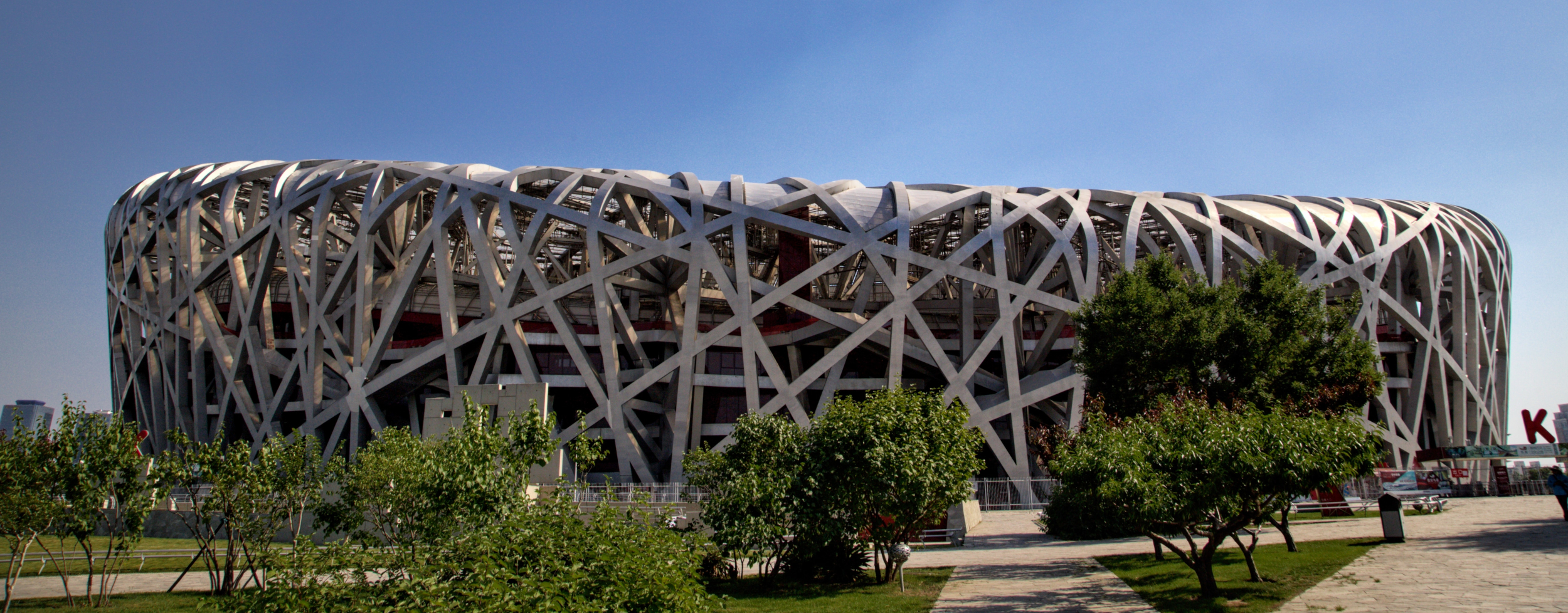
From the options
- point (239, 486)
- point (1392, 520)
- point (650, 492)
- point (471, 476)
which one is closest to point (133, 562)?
point (239, 486)

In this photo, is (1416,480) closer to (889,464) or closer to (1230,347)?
(1230,347)

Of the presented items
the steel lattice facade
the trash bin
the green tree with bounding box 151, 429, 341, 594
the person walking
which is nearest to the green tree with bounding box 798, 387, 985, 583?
the trash bin

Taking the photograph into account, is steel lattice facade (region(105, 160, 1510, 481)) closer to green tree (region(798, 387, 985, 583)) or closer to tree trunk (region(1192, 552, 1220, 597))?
green tree (region(798, 387, 985, 583))

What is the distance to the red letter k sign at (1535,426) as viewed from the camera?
4516 centimetres

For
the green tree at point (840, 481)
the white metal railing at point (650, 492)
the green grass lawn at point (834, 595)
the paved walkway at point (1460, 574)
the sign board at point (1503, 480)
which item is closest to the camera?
the paved walkway at point (1460, 574)

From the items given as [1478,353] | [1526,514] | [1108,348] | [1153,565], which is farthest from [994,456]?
[1478,353]

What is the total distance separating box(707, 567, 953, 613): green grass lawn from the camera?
12797mm

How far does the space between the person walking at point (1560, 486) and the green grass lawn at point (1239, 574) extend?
555cm

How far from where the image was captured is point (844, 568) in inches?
607

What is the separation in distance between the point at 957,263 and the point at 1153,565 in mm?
20750

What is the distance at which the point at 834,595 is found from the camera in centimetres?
1415

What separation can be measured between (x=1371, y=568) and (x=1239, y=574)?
207 centimetres

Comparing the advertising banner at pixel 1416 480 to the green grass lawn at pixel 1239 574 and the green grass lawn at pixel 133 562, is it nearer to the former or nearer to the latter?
the green grass lawn at pixel 1239 574

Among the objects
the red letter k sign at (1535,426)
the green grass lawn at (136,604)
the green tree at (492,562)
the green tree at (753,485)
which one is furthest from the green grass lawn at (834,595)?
the red letter k sign at (1535,426)
